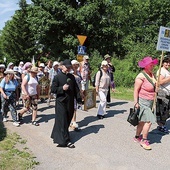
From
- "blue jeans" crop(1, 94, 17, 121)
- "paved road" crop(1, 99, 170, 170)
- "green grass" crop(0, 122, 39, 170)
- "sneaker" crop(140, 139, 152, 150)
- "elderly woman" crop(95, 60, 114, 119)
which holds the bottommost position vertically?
"green grass" crop(0, 122, 39, 170)

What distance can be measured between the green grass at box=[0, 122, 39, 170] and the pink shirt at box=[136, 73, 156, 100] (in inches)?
103

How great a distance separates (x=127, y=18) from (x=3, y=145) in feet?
123

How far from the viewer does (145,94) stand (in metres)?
6.02

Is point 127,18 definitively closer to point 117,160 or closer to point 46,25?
point 46,25

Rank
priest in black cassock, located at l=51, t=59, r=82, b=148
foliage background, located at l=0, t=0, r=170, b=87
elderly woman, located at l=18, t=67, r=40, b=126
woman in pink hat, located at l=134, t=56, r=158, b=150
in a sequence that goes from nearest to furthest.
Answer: woman in pink hat, located at l=134, t=56, r=158, b=150
priest in black cassock, located at l=51, t=59, r=82, b=148
elderly woman, located at l=18, t=67, r=40, b=126
foliage background, located at l=0, t=0, r=170, b=87

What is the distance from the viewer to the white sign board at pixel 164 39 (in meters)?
7.52

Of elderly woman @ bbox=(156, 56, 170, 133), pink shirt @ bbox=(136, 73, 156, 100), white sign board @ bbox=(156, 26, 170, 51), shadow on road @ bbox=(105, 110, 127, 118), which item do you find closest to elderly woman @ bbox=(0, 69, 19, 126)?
shadow on road @ bbox=(105, 110, 127, 118)

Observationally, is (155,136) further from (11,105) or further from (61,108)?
(11,105)

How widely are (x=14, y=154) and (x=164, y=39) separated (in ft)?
15.9

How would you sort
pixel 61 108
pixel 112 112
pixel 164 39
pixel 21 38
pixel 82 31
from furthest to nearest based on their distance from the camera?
pixel 21 38 → pixel 82 31 → pixel 112 112 → pixel 164 39 → pixel 61 108

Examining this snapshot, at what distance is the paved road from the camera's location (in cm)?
514

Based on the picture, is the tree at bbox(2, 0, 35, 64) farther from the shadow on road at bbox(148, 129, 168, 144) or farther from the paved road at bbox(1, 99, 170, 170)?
the shadow on road at bbox(148, 129, 168, 144)

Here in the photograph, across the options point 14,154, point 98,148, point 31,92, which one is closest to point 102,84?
point 31,92

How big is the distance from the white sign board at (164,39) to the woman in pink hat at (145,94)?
1.66 meters
